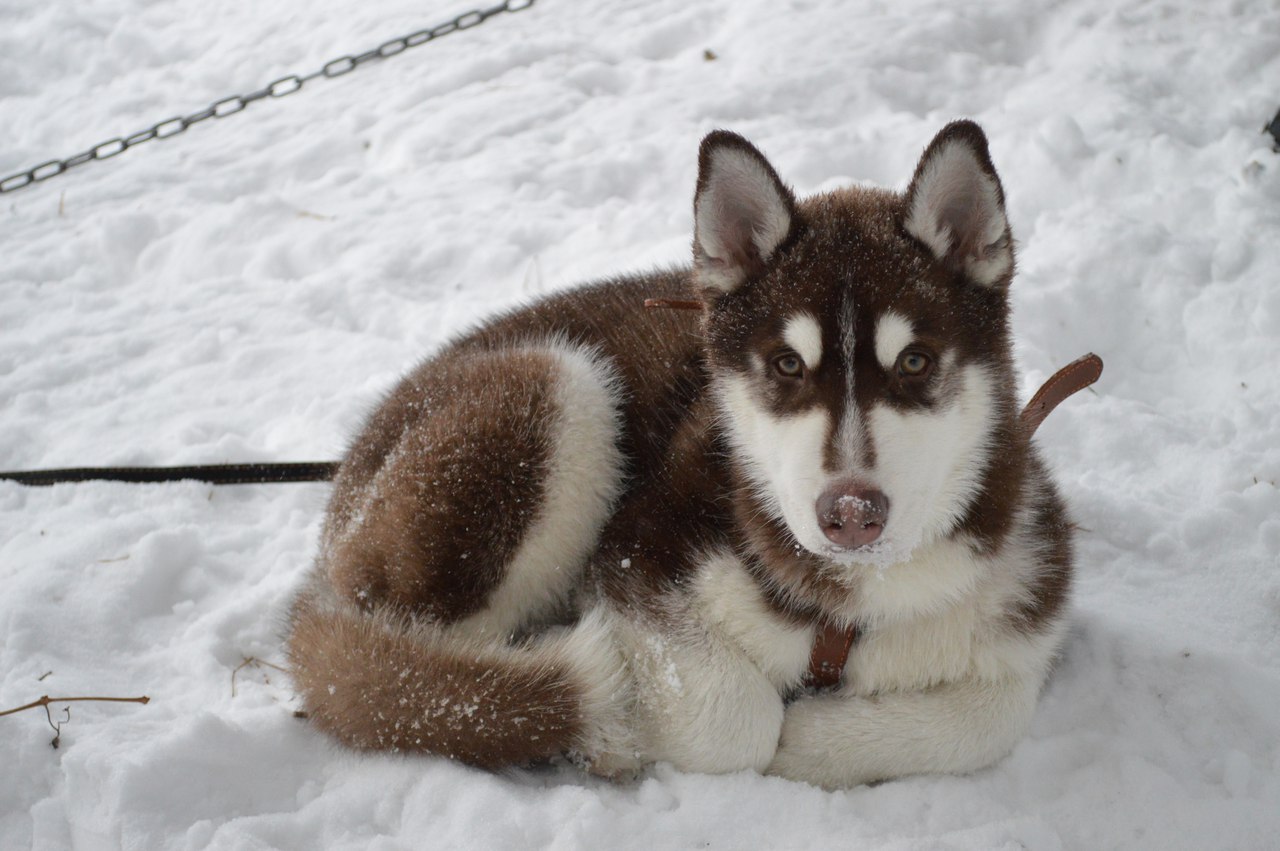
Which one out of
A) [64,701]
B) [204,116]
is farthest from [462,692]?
[204,116]

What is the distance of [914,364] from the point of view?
2.30 m

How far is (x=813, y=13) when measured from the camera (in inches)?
254

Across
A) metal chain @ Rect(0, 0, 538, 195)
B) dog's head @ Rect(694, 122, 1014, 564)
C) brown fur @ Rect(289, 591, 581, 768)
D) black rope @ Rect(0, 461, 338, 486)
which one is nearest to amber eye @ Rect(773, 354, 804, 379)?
dog's head @ Rect(694, 122, 1014, 564)

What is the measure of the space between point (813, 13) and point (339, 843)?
5.92m

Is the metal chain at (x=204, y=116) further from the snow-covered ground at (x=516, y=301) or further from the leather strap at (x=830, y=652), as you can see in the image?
the leather strap at (x=830, y=652)

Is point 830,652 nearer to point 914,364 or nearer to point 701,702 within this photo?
point 701,702

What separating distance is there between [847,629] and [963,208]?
116 centimetres

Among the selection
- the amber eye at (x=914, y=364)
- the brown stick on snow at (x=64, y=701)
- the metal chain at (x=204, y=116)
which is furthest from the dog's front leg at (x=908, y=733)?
the metal chain at (x=204, y=116)

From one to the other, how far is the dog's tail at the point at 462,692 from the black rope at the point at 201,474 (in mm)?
1063

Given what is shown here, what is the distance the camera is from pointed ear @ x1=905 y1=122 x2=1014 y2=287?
2324 mm

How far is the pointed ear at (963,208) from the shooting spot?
2324 millimetres

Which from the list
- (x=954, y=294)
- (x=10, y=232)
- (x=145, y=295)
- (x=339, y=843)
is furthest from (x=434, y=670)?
(x=10, y=232)

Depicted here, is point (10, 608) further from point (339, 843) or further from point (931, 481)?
point (931, 481)

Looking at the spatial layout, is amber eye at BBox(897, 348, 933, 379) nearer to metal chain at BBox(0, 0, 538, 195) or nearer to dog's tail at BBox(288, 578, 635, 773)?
dog's tail at BBox(288, 578, 635, 773)
